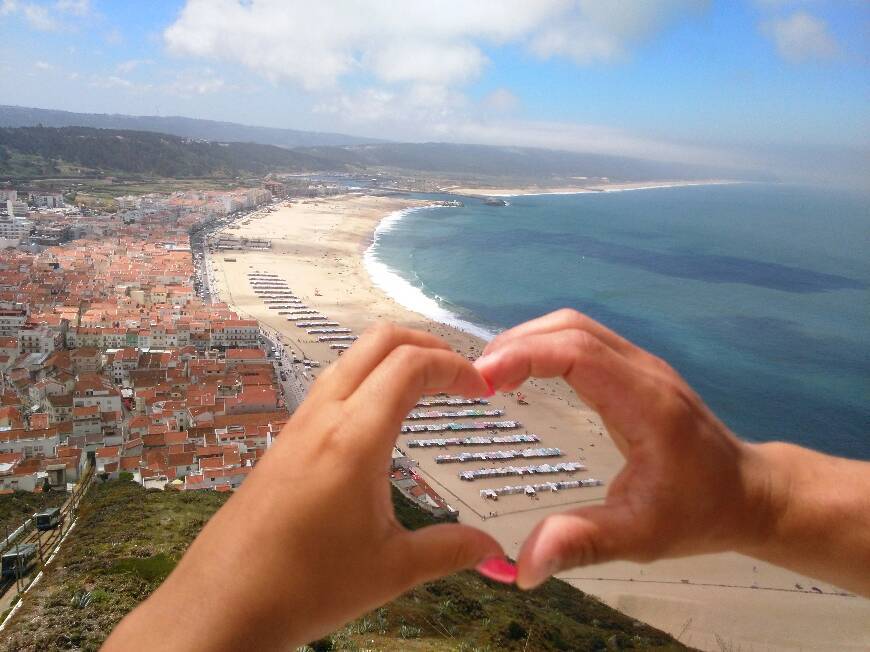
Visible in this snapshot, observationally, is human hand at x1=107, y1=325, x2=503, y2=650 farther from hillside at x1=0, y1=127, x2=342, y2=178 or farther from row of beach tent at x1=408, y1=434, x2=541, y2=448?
hillside at x1=0, y1=127, x2=342, y2=178

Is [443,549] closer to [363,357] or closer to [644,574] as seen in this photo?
[363,357]

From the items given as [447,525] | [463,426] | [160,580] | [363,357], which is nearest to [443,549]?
[447,525]

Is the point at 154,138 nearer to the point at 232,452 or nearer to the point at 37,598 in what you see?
the point at 232,452

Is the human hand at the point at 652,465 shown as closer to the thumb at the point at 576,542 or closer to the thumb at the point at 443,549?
the thumb at the point at 576,542

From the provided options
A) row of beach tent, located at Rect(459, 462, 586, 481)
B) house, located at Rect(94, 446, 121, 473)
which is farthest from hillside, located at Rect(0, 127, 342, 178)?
row of beach tent, located at Rect(459, 462, 586, 481)

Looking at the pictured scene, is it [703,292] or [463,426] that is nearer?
[463,426]

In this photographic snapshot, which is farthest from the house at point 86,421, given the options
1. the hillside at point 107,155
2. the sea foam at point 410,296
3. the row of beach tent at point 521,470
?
the hillside at point 107,155
